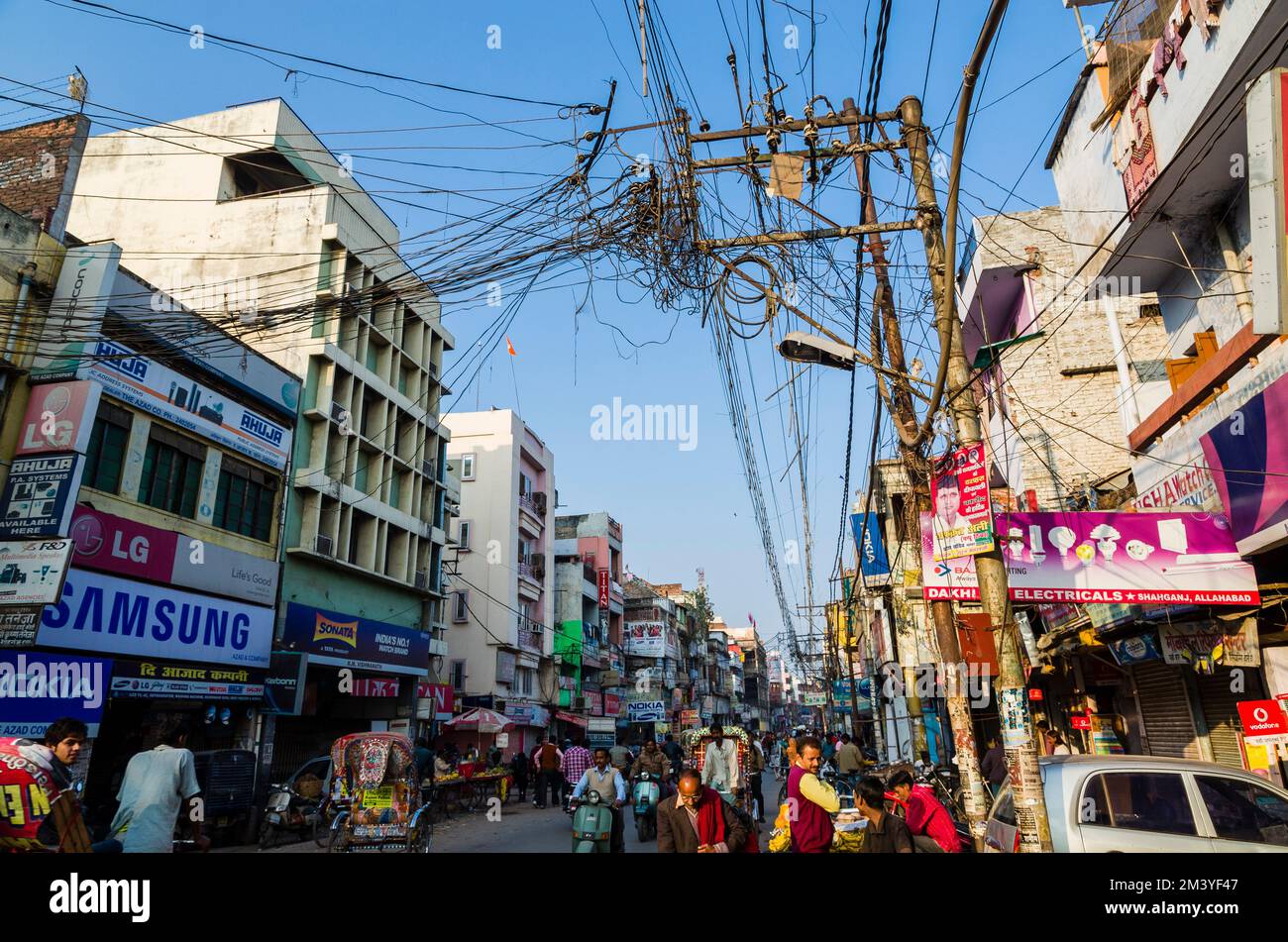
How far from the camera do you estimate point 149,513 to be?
54.9 feet

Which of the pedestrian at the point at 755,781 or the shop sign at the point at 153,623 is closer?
the shop sign at the point at 153,623

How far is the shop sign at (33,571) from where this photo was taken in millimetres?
12234

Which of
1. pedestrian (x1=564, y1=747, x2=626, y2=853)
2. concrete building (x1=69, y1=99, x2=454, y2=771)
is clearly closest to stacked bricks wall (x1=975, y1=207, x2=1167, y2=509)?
pedestrian (x1=564, y1=747, x2=626, y2=853)

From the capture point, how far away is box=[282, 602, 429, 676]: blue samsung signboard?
69.9 ft

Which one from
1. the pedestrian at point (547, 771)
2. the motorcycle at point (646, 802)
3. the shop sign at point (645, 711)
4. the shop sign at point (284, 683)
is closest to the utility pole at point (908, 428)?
the motorcycle at point (646, 802)

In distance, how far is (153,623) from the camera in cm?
1582

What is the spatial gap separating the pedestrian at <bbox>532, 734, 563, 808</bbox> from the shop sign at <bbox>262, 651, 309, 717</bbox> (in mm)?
6966

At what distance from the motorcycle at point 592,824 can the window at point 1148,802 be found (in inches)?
216

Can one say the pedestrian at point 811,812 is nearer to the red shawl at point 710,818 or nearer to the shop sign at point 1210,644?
the red shawl at point 710,818

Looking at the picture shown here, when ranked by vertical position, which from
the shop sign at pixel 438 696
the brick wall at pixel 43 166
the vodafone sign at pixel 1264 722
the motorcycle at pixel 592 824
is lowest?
the motorcycle at pixel 592 824

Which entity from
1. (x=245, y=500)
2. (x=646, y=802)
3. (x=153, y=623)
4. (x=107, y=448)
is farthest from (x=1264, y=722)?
(x=245, y=500)

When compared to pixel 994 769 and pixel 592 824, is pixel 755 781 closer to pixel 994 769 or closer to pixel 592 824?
pixel 994 769

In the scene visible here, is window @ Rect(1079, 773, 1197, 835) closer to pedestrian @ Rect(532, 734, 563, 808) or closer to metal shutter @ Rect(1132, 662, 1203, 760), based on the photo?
metal shutter @ Rect(1132, 662, 1203, 760)
